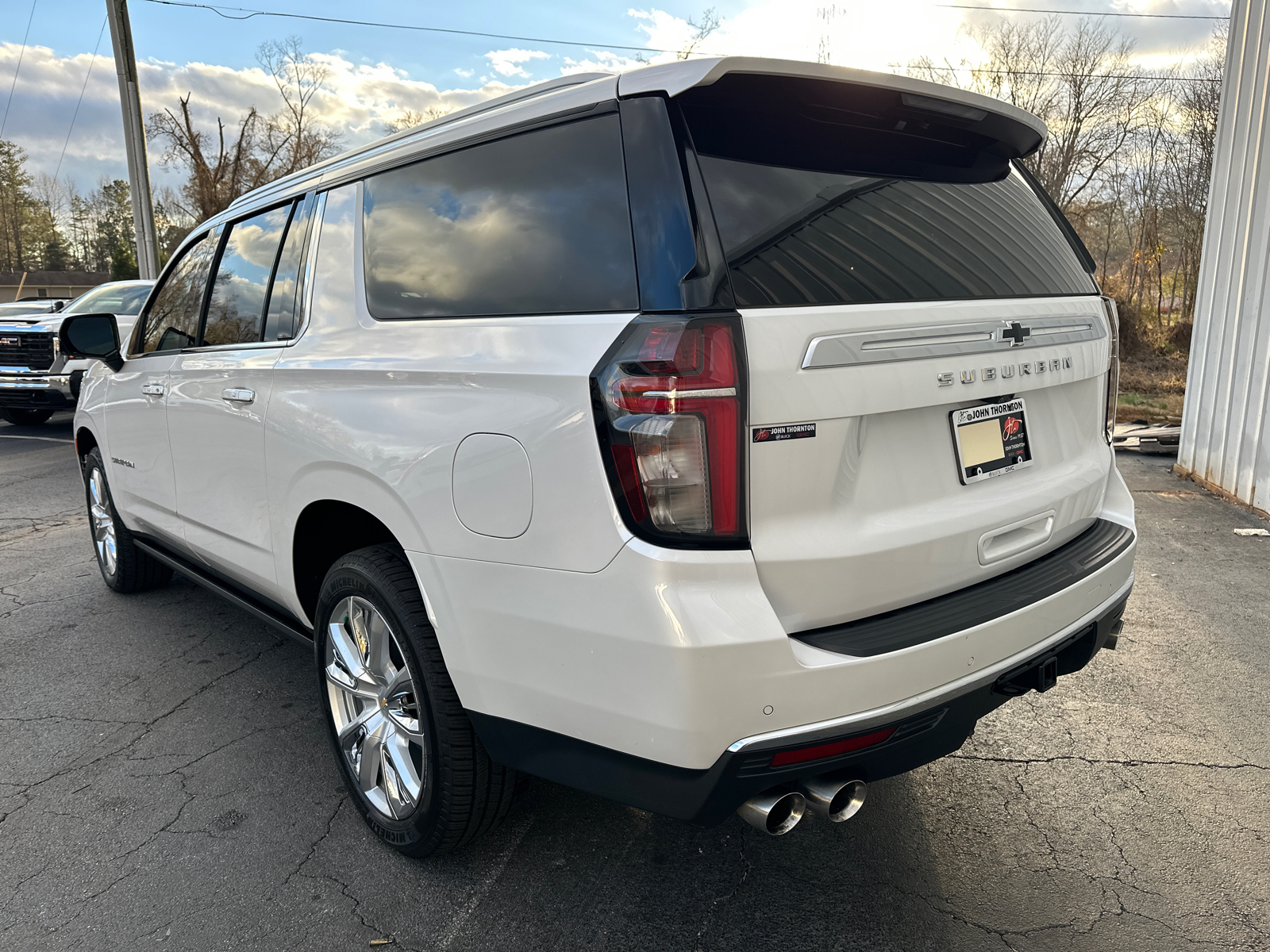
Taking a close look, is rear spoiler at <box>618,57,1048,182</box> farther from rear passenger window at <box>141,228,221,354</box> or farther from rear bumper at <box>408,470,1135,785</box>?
rear passenger window at <box>141,228,221,354</box>

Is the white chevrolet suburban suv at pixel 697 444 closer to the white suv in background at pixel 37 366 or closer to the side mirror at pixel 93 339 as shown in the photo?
the side mirror at pixel 93 339

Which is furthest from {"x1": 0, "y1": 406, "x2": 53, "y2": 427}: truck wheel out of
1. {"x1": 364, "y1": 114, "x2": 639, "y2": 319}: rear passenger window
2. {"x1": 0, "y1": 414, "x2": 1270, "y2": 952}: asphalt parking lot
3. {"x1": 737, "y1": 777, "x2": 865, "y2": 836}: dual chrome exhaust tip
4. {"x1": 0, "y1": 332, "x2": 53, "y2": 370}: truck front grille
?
{"x1": 737, "y1": 777, "x2": 865, "y2": 836}: dual chrome exhaust tip

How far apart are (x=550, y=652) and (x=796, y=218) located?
1.06 metres

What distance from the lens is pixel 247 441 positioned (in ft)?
9.64

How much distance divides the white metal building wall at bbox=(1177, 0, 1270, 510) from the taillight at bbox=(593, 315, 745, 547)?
6.44 m

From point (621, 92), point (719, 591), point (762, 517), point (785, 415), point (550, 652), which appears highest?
point (621, 92)

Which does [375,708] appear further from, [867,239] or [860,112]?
[860,112]

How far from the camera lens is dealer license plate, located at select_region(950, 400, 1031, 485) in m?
2.03

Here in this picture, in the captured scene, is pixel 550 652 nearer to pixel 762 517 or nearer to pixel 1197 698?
pixel 762 517

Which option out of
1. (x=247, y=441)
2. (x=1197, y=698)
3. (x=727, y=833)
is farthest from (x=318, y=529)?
(x=1197, y=698)

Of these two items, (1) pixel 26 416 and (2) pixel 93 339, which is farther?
(1) pixel 26 416

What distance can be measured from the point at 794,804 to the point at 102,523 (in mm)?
4514

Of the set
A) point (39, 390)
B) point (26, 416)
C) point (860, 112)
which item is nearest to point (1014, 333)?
point (860, 112)

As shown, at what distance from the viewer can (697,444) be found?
1.68 metres
